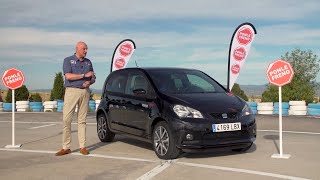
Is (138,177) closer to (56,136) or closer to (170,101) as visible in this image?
(170,101)

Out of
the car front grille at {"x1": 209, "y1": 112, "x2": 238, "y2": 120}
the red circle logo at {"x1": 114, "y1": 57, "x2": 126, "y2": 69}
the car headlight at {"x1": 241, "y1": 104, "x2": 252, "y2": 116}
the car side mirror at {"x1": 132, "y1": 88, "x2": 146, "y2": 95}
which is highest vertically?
the red circle logo at {"x1": 114, "y1": 57, "x2": 126, "y2": 69}

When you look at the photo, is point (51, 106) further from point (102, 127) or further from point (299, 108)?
point (102, 127)

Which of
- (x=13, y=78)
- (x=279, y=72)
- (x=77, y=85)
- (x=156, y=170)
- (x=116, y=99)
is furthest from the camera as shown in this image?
(x=13, y=78)

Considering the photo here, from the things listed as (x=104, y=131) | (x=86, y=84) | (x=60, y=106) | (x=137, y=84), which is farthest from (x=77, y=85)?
(x=60, y=106)

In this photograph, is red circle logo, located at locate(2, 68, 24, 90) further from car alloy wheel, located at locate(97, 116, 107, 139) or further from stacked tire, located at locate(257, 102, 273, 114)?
stacked tire, located at locate(257, 102, 273, 114)

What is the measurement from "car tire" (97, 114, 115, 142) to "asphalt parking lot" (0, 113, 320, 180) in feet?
0.53

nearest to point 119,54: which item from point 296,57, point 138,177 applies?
point 138,177

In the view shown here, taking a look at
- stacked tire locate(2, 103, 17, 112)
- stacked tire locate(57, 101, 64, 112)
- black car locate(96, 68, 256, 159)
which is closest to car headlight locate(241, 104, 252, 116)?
black car locate(96, 68, 256, 159)

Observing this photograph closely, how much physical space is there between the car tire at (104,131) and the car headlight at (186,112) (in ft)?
10.0

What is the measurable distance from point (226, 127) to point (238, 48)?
11.7 metres

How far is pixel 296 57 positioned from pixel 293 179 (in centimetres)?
3411

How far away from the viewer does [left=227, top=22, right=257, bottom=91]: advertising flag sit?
19172mm

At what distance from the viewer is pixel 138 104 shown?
9203 mm

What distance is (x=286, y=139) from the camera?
11117 mm
